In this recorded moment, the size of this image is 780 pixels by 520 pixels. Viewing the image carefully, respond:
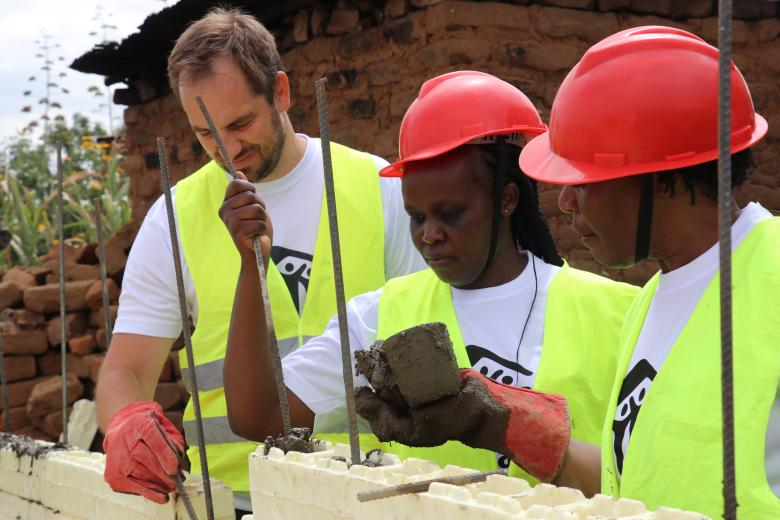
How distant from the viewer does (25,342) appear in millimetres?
7668

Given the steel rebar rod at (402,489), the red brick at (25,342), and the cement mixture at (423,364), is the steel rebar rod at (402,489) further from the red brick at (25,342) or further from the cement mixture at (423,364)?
the red brick at (25,342)

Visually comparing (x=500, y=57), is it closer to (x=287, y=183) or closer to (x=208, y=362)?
(x=287, y=183)

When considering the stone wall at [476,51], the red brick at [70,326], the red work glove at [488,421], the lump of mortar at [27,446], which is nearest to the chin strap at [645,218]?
the red work glove at [488,421]

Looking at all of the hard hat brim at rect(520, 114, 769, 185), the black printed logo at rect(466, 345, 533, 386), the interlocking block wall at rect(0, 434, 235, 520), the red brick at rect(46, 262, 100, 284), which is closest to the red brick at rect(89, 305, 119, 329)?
the red brick at rect(46, 262, 100, 284)

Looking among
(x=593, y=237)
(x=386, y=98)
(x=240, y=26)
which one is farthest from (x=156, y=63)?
(x=593, y=237)

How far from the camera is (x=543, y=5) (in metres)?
5.01

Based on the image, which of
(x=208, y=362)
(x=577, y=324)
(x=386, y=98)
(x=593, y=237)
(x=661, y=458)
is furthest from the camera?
(x=386, y=98)

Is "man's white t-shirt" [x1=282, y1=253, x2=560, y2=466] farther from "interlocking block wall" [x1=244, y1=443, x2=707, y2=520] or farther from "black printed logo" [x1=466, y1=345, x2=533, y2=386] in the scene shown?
"interlocking block wall" [x1=244, y1=443, x2=707, y2=520]

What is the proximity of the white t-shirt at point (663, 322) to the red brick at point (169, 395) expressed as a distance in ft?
18.3

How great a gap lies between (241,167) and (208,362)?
0.57 metres

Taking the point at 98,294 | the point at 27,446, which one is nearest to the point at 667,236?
the point at 27,446

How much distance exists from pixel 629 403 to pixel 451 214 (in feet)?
2.30

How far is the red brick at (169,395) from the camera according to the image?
695 cm

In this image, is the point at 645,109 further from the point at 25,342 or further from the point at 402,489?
the point at 25,342
